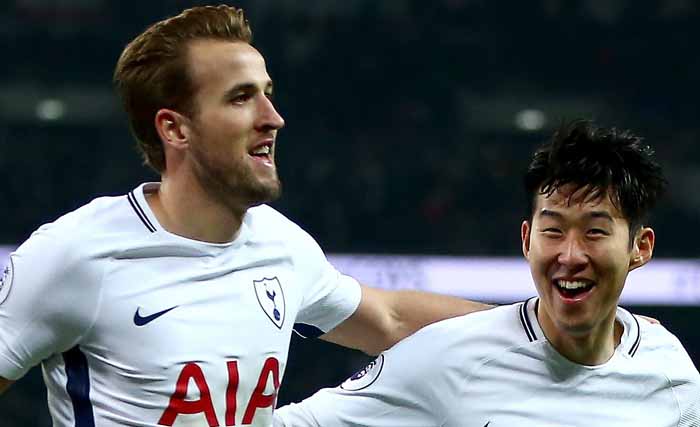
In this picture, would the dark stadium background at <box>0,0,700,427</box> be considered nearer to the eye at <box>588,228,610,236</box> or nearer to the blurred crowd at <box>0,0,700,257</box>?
the blurred crowd at <box>0,0,700,257</box>

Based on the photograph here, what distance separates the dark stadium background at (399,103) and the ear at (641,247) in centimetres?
451

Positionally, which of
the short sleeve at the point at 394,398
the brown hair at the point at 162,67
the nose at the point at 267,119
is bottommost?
the short sleeve at the point at 394,398

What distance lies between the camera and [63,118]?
24.6 feet

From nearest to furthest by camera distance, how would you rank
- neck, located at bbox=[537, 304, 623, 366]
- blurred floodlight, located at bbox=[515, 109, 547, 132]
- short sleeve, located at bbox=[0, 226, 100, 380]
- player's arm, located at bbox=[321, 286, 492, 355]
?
short sleeve, located at bbox=[0, 226, 100, 380] → neck, located at bbox=[537, 304, 623, 366] → player's arm, located at bbox=[321, 286, 492, 355] → blurred floodlight, located at bbox=[515, 109, 547, 132]

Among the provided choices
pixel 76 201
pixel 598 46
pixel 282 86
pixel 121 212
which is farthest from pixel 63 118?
pixel 121 212

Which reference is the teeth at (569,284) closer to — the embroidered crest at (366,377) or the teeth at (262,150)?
the embroidered crest at (366,377)

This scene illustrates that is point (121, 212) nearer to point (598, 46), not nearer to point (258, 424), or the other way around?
point (258, 424)

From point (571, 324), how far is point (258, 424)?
59 cm

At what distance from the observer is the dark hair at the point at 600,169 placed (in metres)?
2.19

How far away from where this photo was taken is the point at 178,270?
2.13m

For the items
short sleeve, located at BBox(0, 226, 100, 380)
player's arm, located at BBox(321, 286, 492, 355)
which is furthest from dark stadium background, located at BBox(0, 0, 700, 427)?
short sleeve, located at BBox(0, 226, 100, 380)

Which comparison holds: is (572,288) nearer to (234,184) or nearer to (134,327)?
(234,184)

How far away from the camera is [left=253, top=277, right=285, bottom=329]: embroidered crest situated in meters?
2.20

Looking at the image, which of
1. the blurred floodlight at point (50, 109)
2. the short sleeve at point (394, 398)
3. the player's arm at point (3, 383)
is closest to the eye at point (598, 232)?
the short sleeve at point (394, 398)
